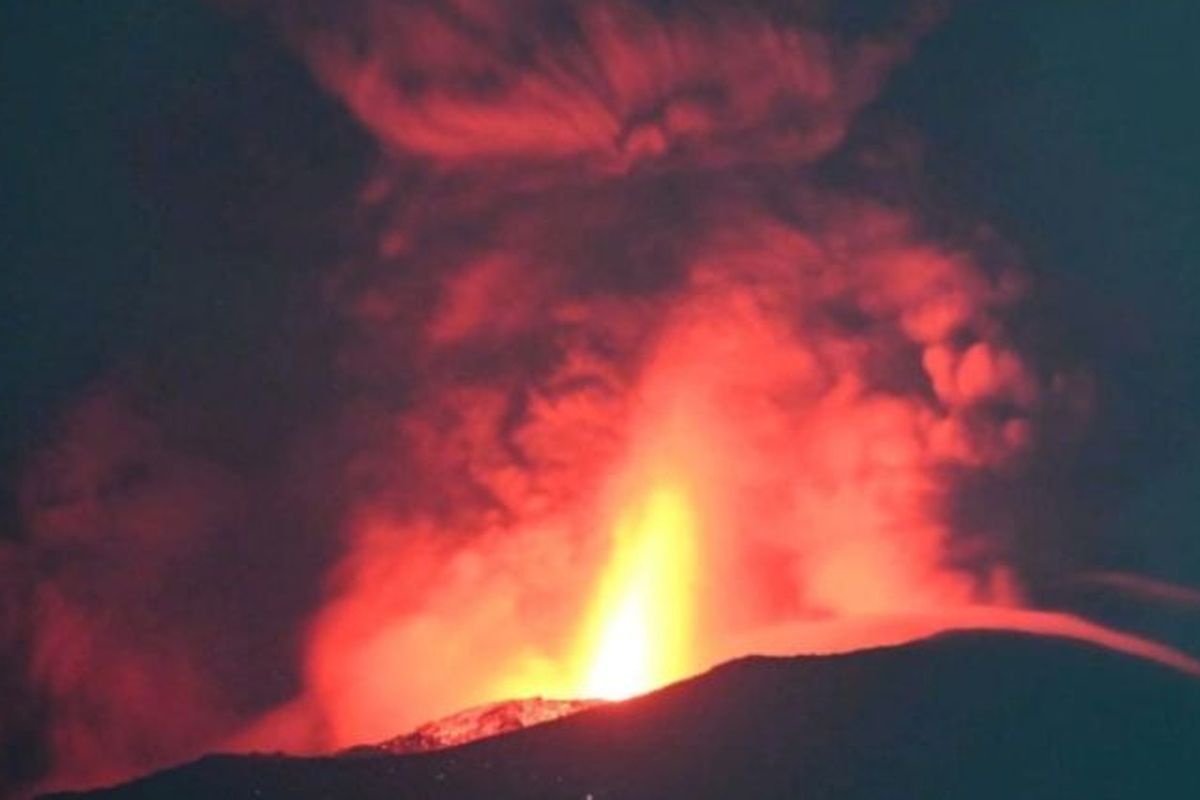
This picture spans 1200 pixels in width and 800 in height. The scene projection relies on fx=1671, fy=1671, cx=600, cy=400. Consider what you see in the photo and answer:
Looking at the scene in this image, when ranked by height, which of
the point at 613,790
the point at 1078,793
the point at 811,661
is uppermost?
the point at 811,661

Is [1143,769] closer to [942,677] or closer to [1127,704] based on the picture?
[1127,704]

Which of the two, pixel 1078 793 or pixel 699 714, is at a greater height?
pixel 699 714

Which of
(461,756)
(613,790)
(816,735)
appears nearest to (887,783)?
(816,735)

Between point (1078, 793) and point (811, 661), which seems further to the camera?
point (811, 661)

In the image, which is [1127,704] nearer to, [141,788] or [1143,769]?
[1143,769]

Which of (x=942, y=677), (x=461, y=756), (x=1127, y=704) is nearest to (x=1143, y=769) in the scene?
(x=1127, y=704)

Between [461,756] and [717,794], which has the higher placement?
[461,756]
